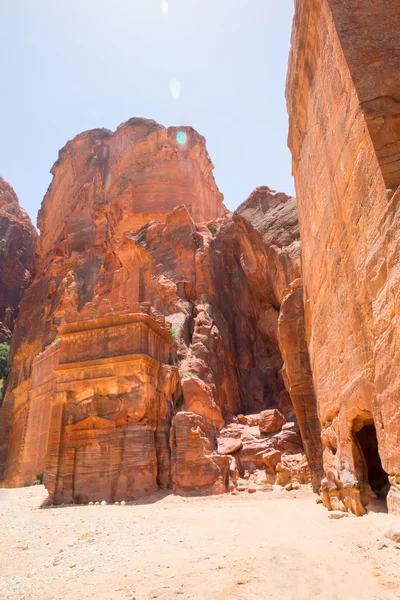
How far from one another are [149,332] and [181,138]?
30.7 m

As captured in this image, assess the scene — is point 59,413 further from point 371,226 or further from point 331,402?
point 371,226

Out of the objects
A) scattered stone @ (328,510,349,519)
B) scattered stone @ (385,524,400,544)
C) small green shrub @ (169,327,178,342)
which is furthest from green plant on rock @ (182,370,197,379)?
scattered stone @ (385,524,400,544)

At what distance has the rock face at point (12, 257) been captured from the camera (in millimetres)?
48156

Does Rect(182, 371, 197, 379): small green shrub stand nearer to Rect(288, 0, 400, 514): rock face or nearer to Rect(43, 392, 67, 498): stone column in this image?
Rect(43, 392, 67, 498): stone column

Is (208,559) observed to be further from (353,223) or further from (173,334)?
(173,334)

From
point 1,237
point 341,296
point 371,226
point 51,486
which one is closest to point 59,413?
point 51,486

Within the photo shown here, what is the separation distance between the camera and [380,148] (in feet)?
18.7

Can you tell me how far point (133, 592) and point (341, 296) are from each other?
524 centimetres

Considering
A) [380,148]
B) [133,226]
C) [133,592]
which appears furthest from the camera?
[133,226]

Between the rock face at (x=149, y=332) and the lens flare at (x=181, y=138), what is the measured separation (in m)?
0.18

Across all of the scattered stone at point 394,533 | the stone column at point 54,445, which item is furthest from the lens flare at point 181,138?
the scattered stone at point 394,533

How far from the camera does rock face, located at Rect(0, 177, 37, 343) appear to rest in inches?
1896

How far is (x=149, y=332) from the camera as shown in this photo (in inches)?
725

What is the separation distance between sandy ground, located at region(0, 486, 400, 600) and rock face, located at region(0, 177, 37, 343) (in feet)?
132
